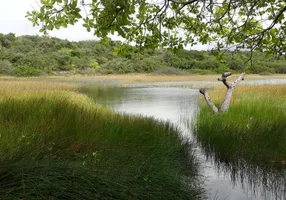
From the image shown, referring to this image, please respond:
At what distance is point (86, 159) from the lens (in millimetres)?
3893

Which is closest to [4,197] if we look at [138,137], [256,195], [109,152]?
[109,152]

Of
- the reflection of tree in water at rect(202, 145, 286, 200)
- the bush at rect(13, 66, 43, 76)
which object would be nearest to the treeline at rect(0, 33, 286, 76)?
the bush at rect(13, 66, 43, 76)

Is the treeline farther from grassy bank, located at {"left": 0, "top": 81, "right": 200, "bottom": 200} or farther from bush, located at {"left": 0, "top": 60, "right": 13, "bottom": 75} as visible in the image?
grassy bank, located at {"left": 0, "top": 81, "right": 200, "bottom": 200}

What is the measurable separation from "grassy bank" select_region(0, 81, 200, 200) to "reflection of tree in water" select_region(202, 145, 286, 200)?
629 mm

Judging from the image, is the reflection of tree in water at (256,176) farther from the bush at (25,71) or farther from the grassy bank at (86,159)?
the bush at (25,71)

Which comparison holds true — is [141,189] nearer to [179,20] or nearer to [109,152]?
[109,152]

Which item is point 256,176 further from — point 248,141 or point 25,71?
point 25,71

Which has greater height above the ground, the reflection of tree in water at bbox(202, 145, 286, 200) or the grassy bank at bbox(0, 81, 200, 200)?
the grassy bank at bbox(0, 81, 200, 200)

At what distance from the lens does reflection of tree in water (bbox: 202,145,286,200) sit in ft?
14.3

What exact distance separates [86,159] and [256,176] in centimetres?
284

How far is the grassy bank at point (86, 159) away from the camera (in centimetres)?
284

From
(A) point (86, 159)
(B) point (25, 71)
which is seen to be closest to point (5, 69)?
(B) point (25, 71)

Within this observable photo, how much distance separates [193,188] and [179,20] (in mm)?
2720

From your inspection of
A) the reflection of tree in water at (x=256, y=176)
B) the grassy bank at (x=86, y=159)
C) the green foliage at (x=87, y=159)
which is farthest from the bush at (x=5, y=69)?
the reflection of tree in water at (x=256, y=176)
